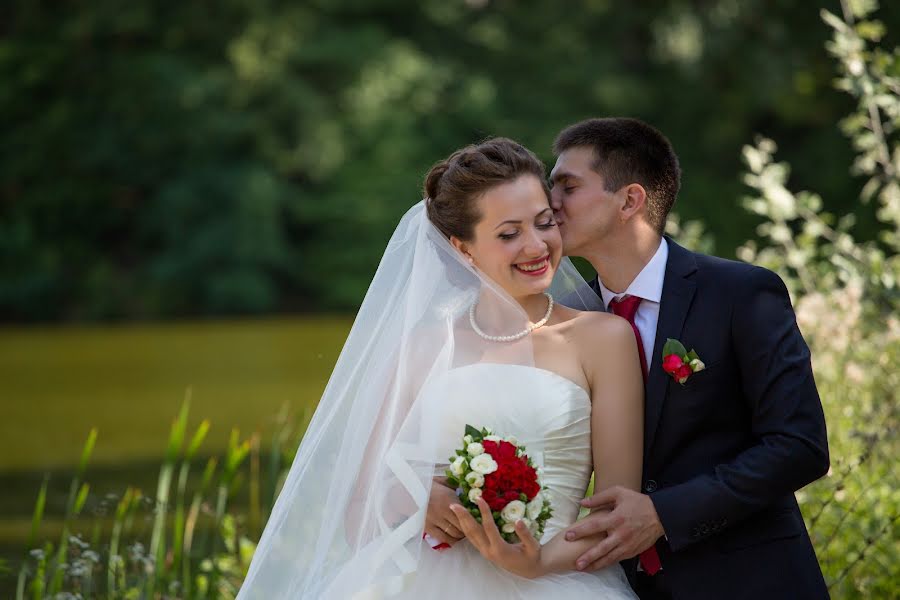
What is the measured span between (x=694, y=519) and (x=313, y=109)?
26567mm

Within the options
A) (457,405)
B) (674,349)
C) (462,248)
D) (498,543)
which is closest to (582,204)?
(462,248)

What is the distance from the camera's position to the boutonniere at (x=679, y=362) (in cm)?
320

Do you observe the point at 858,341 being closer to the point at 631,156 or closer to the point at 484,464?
the point at 631,156

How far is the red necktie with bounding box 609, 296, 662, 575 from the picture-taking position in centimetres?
332

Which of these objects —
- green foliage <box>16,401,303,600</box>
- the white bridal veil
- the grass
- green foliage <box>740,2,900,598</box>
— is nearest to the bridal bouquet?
the white bridal veil

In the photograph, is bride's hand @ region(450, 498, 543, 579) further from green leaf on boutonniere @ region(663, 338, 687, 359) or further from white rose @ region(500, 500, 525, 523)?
green leaf on boutonniere @ region(663, 338, 687, 359)

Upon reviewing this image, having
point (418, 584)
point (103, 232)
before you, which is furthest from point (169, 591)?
point (103, 232)

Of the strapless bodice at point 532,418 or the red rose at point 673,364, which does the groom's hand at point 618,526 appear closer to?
the strapless bodice at point 532,418

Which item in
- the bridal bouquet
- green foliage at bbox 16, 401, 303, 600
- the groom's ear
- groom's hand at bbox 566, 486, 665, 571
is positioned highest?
the groom's ear

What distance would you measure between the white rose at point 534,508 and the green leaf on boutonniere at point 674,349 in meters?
0.52

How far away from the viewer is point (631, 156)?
3.57 m

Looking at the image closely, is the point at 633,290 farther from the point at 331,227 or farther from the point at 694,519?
the point at 331,227

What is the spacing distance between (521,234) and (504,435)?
55cm

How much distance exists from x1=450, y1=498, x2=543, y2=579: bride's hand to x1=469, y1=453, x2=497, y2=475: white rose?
2.9 inches
